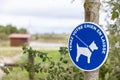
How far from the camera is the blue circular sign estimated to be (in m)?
4.57

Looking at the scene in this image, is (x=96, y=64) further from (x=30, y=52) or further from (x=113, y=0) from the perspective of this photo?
(x=30, y=52)

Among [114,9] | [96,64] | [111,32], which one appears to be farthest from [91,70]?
[111,32]

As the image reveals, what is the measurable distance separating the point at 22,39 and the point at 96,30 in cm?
4767

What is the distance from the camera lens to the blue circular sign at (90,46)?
4574mm

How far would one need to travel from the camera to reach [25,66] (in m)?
7.94

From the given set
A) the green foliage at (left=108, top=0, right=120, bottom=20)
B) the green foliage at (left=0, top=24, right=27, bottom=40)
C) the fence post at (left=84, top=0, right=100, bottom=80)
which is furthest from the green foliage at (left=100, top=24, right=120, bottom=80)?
the green foliage at (left=0, top=24, right=27, bottom=40)

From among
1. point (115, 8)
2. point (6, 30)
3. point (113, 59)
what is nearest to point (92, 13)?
point (115, 8)

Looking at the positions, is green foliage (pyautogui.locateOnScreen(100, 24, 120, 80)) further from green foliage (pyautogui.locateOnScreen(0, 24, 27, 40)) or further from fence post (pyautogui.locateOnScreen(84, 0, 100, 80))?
green foliage (pyautogui.locateOnScreen(0, 24, 27, 40))

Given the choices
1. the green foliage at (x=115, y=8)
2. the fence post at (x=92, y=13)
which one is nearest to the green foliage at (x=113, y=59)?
the green foliage at (x=115, y=8)

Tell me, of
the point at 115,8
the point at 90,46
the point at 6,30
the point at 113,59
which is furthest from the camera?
the point at 6,30

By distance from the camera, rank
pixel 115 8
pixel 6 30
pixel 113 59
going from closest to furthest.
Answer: pixel 115 8
pixel 113 59
pixel 6 30

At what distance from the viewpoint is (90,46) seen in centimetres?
459

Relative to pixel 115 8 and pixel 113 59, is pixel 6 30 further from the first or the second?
pixel 115 8

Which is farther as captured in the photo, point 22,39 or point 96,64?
point 22,39
